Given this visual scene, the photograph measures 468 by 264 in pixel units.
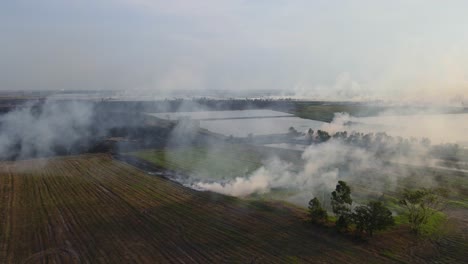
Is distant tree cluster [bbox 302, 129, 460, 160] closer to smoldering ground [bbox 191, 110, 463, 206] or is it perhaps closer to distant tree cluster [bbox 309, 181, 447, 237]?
smoldering ground [bbox 191, 110, 463, 206]

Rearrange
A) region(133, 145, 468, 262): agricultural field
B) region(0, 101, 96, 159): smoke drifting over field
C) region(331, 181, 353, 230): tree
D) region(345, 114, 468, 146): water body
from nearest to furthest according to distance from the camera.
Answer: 1. region(331, 181, 353, 230): tree
2. region(133, 145, 468, 262): agricultural field
3. region(0, 101, 96, 159): smoke drifting over field
4. region(345, 114, 468, 146): water body

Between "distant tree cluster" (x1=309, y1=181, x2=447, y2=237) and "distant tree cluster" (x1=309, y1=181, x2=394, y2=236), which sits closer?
"distant tree cluster" (x1=309, y1=181, x2=394, y2=236)

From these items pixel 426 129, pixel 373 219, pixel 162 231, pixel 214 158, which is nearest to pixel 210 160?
pixel 214 158

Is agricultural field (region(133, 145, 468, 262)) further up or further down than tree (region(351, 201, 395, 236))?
further down

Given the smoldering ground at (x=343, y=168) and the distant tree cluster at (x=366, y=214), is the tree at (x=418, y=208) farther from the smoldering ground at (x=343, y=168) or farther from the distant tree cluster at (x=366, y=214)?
the smoldering ground at (x=343, y=168)

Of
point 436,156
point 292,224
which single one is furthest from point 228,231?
point 436,156

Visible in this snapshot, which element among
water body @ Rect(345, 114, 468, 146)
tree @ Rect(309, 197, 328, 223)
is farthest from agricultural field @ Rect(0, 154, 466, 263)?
water body @ Rect(345, 114, 468, 146)

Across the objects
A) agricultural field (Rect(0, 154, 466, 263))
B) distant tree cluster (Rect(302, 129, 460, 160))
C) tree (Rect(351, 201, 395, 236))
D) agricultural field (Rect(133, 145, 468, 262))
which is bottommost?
agricultural field (Rect(0, 154, 466, 263))
